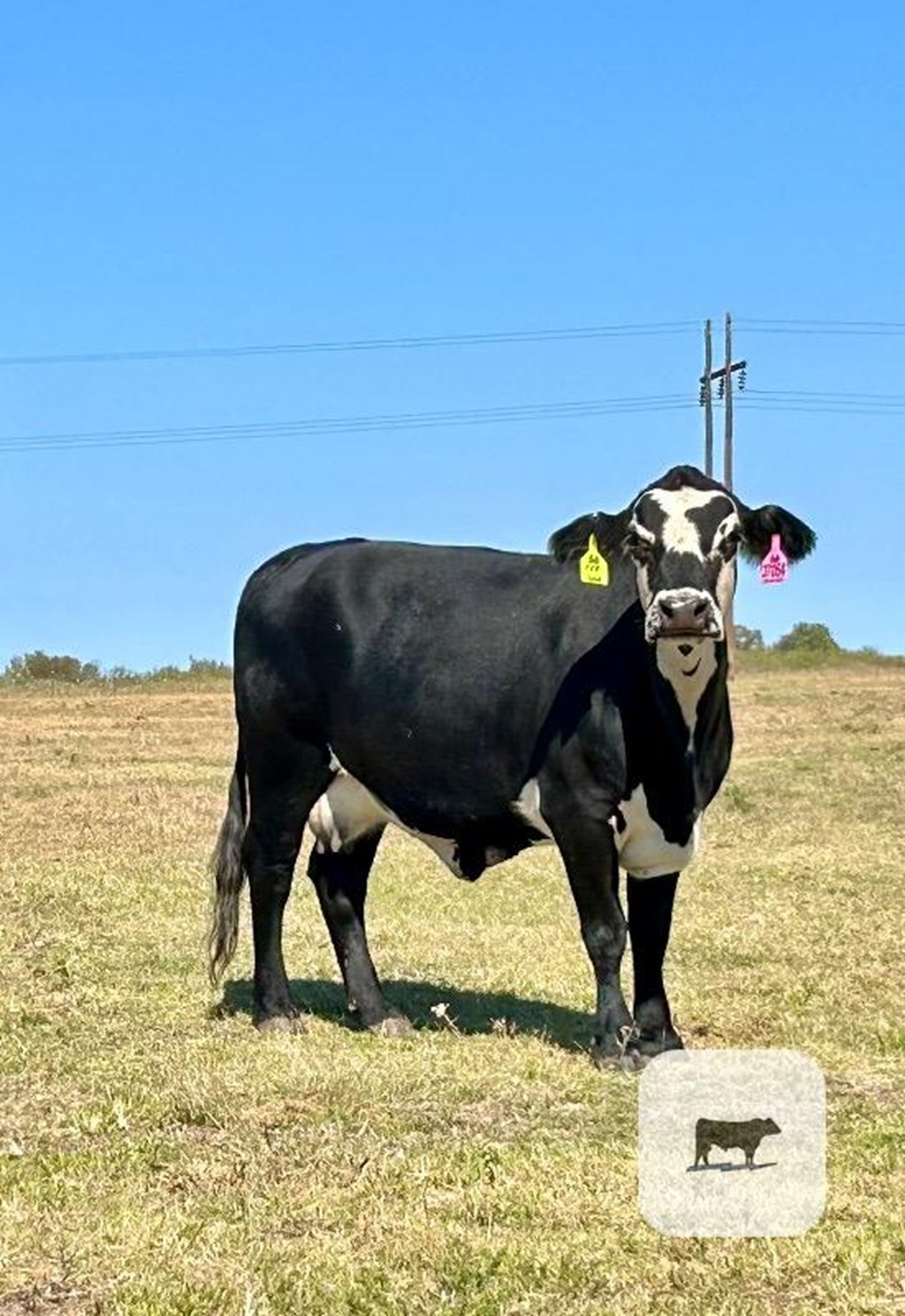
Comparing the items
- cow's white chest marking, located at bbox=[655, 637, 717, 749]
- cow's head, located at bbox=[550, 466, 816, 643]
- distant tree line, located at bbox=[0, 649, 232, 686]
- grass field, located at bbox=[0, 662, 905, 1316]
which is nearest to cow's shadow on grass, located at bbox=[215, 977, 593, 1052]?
grass field, located at bbox=[0, 662, 905, 1316]

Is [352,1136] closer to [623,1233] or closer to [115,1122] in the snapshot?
[115,1122]

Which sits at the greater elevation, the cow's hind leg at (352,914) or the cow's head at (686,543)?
the cow's head at (686,543)

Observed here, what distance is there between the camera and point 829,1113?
718 cm

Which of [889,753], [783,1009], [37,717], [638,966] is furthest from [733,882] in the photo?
[37,717]

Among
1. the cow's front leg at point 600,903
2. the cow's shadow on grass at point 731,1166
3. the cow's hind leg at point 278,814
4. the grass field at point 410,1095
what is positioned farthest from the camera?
the cow's hind leg at point 278,814

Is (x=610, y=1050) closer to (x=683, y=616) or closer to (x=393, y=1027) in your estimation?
(x=393, y=1027)

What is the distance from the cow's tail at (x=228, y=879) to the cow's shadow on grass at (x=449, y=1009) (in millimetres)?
243

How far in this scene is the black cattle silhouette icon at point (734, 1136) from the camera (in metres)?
5.89

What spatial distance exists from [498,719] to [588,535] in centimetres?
95

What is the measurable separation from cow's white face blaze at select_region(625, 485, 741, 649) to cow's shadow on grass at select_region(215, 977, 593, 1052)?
6.62 ft

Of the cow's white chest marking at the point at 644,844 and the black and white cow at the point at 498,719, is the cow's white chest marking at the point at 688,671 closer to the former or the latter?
the black and white cow at the point at 498,719

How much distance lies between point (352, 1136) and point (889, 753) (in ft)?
66.1

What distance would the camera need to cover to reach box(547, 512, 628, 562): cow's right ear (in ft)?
28.9

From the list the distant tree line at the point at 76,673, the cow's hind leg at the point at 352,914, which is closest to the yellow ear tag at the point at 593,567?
the cow's hind leg at the point at 352,914
